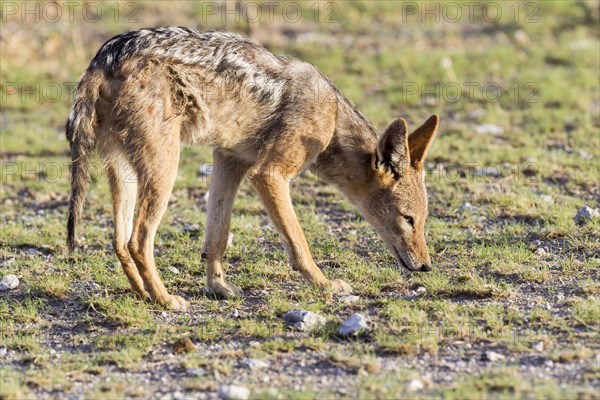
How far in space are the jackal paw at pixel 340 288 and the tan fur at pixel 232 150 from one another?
0.04 ft

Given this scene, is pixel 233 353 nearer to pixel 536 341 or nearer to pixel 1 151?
pixel 536 341

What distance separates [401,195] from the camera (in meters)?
7.34

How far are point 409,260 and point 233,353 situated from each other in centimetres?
201

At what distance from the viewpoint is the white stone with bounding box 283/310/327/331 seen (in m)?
6.05

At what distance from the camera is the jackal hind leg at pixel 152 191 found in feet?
21.4

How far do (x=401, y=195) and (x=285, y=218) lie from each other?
38.9 inches

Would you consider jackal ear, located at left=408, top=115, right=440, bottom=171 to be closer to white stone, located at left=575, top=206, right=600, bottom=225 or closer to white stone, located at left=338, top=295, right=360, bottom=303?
white stone, located at left=338, top=295, right=360, bottom=303

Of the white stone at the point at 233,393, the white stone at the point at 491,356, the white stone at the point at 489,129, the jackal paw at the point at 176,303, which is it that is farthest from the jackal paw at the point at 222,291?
the white stone at the point at 489,129

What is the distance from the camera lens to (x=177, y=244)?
323 inches

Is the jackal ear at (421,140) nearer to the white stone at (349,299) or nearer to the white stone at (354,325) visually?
the white stone at (349,299)

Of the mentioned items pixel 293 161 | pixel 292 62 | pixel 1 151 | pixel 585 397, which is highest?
pixel 292 62

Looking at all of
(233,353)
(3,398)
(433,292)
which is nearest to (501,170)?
(433,292)

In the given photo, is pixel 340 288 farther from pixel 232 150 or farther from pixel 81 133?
pixel 81 133

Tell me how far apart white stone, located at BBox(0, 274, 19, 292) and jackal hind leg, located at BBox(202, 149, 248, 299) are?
143cm
